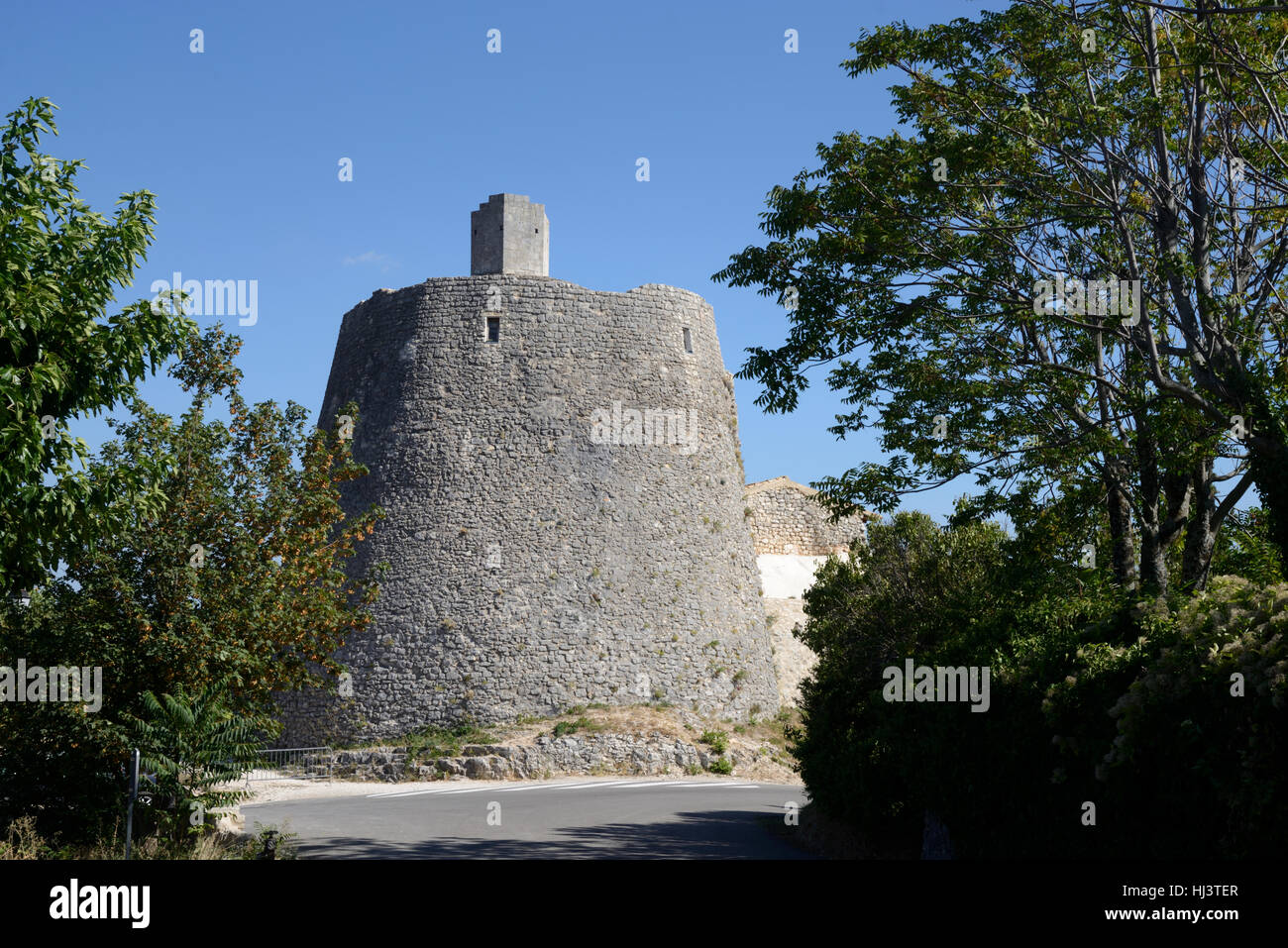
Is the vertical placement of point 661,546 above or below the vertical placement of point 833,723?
above

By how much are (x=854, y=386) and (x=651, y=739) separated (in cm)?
1600

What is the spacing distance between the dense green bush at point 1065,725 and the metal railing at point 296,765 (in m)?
15.3

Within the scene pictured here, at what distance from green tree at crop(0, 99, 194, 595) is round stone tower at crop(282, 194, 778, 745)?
1909 centimetres

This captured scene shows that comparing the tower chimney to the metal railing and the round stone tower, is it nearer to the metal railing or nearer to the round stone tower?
the round stone tower

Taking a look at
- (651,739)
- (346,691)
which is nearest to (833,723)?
(651,739)

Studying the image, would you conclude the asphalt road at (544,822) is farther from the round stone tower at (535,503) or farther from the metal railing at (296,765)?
the round stone tower at (535,503)

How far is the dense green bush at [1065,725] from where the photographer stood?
25.2 feet

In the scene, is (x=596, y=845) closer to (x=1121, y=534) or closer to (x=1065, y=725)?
(x=1065, y=725)

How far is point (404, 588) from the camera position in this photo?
30812 millimetres

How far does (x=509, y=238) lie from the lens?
114 feet

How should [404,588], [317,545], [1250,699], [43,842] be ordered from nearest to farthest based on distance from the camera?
[1250,699], [43,842], [317,545], [404,588]

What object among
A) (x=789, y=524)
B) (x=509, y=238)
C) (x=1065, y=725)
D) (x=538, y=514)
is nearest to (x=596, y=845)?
(x=1065, y=725)

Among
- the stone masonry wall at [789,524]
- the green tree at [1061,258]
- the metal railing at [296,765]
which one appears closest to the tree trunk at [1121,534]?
the green tree at [1061,258]
